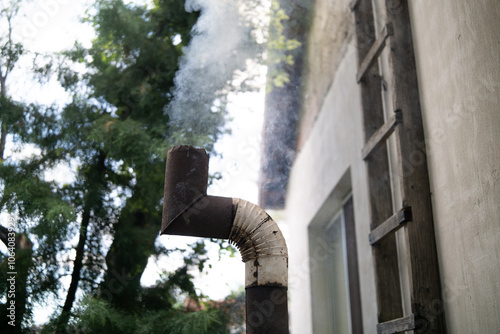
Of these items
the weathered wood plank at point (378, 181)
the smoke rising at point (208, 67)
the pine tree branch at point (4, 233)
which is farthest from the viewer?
the smoke rising at point (208, 67)

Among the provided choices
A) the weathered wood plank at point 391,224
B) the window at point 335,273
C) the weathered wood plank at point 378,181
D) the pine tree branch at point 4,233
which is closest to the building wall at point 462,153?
the weathered wood plank at point 391,224

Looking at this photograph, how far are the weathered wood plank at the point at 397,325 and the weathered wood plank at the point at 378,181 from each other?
116 millimetres

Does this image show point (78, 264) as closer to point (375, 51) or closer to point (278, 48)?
point (375, 51)

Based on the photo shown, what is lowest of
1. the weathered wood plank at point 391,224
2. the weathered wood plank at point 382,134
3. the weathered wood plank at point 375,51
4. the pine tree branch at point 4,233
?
the weathered wood plank at point 391,224

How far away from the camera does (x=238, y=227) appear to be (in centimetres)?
319

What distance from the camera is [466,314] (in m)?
2.40

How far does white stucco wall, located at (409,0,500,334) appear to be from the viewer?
84.4 inches

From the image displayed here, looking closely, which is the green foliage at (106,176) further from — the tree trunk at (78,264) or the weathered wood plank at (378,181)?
the weathered wood plank at (378,181)

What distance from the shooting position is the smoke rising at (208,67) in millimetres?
5445

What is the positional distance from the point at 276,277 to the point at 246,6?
4292 mm

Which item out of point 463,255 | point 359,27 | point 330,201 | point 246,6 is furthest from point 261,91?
point 463,255

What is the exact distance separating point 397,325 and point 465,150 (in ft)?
3.76

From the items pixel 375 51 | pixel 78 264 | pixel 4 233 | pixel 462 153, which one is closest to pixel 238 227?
pixel 462 153

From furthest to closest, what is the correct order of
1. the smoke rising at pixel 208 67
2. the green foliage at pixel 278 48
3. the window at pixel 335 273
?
the green foliage at pixel 278 48 < the smoke rising at pixel 208 67 < the window at pixel 335 273
